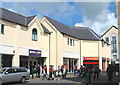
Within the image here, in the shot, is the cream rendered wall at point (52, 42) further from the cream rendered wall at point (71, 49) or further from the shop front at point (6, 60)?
the shop front at point (6, 60)

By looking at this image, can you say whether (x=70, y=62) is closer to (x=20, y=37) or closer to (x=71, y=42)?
(x=71, y=42)

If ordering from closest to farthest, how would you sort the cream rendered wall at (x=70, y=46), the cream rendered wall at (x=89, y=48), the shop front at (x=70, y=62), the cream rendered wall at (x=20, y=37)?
the cream rendered wall at (x=20, y=37), the cream rendered wall at (x=70, y=46), the shop front at (x=70, y=62), the cream rendered wall at (x=89, y=48)

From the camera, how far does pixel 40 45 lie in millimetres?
27250

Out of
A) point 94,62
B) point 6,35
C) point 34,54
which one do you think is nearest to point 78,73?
point 34,54

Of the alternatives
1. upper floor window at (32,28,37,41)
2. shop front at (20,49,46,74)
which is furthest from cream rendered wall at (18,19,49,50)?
shop front at (20,49,46,74)

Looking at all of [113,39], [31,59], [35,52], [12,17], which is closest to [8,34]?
[12,17]

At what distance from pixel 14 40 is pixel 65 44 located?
476 inches

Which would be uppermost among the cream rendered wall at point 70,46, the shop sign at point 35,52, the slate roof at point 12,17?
the slate roof at point 12,17

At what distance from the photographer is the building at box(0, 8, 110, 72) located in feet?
72.3

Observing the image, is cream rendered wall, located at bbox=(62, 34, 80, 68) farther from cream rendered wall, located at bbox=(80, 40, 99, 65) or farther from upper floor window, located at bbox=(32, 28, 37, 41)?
upper floor window, located at bbox=(32, 28, 37, 41)

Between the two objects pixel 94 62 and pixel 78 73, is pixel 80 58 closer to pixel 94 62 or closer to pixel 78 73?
pixel 94 62

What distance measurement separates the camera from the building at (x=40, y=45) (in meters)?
22.0

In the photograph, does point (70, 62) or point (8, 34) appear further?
point (70, 62)

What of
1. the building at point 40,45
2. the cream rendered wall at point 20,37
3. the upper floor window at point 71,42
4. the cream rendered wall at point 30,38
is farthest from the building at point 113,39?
the cream rendered wall at point 20,37
